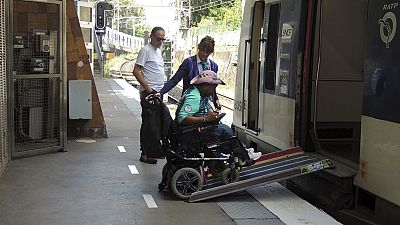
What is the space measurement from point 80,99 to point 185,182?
14.3 ft

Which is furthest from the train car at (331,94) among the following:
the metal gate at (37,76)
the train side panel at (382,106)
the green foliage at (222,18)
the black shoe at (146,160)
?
the green foliage at (222,18)

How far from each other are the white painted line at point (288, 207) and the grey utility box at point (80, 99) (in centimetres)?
432

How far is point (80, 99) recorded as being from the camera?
9.98 m

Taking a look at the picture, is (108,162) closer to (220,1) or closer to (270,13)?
(270,13)

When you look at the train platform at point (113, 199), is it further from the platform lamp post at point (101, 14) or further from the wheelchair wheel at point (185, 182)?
the platform lamp post at point (101, 14)

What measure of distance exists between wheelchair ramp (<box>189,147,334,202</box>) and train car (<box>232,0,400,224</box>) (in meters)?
0.20

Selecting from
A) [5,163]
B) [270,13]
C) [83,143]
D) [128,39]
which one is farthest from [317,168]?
[128,39]

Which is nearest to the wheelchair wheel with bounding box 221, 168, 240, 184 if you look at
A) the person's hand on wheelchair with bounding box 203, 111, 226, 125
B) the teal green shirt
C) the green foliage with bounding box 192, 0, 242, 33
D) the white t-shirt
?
the person's hand on wheelchair with bounding box 203, 111, 226, 125

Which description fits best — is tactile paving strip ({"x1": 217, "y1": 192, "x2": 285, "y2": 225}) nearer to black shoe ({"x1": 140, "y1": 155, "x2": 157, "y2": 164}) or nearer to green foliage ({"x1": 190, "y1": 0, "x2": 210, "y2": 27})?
black shoe ({"x1": 140, "y1": 155, "x2": 157, "y2": 164})

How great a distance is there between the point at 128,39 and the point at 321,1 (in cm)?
7331

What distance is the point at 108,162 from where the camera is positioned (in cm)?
830

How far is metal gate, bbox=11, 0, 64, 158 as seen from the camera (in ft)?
28.3

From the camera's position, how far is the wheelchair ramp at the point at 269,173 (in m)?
5.95

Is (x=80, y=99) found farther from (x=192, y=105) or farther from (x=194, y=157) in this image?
(x=194, y=157)
